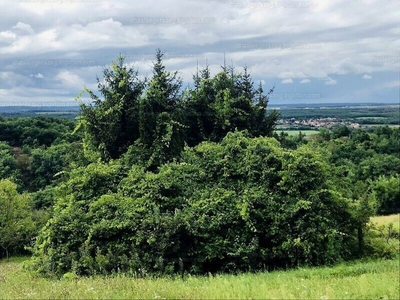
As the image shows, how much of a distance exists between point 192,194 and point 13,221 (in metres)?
27.9

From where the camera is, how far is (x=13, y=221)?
39.1 meters

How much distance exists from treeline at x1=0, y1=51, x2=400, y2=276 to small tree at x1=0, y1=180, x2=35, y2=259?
20.4 meters

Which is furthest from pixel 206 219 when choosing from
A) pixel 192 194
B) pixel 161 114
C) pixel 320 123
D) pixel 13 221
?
pixel 320 123

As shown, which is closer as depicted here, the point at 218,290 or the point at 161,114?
the point at 218,290

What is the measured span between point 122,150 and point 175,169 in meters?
4.13

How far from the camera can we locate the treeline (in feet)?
49.0

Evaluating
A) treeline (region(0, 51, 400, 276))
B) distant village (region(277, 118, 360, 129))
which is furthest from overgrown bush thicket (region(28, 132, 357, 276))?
distant village (region(277, 118, 360, 129))

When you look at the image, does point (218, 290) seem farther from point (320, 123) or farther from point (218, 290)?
point (320, 123)

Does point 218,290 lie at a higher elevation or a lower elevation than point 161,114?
lower

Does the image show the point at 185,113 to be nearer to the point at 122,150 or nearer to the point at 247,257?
the point at 122,150

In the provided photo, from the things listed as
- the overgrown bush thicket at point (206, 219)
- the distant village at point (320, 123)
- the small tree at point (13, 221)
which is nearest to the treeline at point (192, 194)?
the overgrown bush thicket at point (206, 219)

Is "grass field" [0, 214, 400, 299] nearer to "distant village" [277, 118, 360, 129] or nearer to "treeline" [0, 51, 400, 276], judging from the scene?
"treeline" [0, 51, 400, 276]

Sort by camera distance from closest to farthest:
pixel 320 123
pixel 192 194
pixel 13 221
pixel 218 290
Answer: pixel 218 290 → pixel 192 194 → pixel 13 221 → pixel 320 123

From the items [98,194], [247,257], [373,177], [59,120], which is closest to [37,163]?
[59,120]
